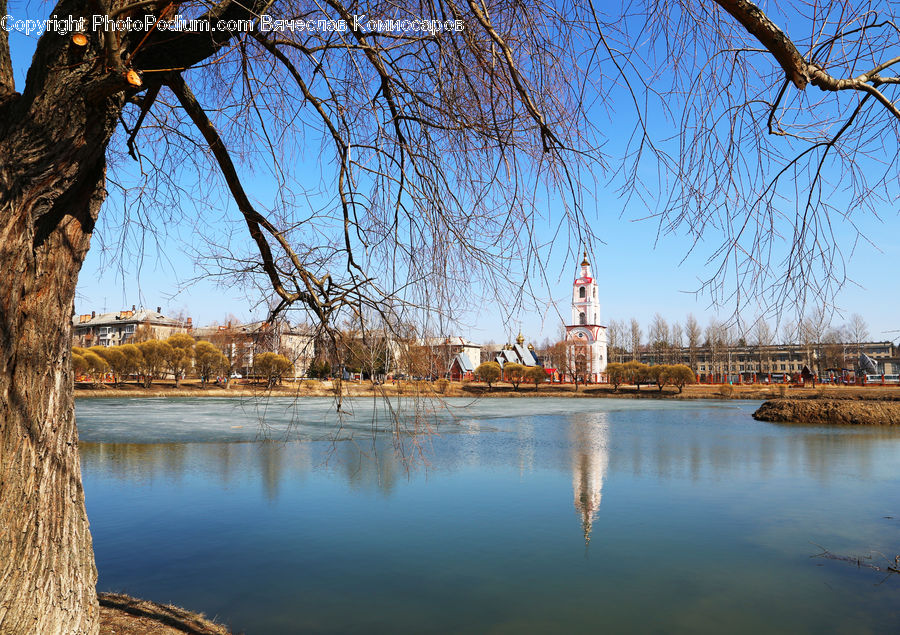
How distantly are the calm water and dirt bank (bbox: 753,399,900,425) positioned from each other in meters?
8.65

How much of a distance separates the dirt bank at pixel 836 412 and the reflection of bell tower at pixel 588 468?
6.77 meters

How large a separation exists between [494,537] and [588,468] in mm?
5211

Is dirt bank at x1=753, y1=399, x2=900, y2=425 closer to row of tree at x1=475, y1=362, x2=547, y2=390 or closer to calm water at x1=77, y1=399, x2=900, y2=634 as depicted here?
calm water at x1=77, y1=399, x2=900, y2=634

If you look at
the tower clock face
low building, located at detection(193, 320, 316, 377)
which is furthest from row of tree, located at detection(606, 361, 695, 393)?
low building, located at detection(193, 320, 316, 377)

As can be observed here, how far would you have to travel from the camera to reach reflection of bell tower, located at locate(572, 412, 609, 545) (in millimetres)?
7656

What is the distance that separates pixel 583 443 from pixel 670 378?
31072 mm

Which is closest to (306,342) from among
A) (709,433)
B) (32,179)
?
(32,179)

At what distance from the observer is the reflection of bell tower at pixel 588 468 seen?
25.1 feet

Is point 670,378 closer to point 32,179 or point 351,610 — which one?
point 351,610

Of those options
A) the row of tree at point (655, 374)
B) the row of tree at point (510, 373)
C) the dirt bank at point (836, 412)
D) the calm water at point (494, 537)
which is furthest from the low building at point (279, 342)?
the row of tree at point (510, 373)

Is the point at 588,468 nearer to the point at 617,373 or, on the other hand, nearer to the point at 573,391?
the point at 573,391

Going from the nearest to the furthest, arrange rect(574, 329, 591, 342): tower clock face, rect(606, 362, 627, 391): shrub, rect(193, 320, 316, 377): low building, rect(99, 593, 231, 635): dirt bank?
1. rect(99, 593, 231, 635): dirt bank
2. rect(193, 320, 316, 377): low building
3. rect(606, 362, 627, 391): shrub
4. rect(574, 329, 591, 342): tower clock face

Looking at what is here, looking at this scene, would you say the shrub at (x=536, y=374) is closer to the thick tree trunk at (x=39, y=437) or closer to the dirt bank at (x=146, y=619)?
the dirt bank at (x=146, y=619)

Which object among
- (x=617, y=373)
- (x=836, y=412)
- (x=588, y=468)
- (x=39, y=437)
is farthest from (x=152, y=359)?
(x=39, y=437)
